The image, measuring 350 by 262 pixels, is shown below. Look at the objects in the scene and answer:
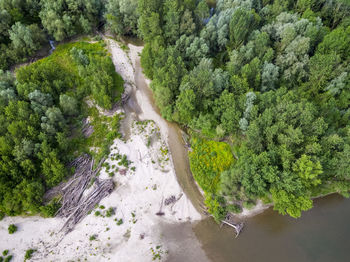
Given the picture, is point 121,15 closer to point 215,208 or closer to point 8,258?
point 215,208

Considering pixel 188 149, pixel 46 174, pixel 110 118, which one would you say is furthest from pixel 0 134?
pixel 188 149

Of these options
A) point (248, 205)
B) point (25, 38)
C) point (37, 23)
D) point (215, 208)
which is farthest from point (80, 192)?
point (37, 23)

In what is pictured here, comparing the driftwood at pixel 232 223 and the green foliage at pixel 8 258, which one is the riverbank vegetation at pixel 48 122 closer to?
the green foliage at pixel 8 258

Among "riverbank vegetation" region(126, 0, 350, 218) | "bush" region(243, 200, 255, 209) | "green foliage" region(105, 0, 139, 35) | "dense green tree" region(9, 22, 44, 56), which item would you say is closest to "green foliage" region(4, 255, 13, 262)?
"riverbank vegetation" region(126, 0, 350, 218)

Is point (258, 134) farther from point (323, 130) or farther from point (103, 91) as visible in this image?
point (103, 91)

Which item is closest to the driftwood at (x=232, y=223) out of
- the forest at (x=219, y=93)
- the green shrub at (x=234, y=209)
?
the green shrub at (x=234, y=209)

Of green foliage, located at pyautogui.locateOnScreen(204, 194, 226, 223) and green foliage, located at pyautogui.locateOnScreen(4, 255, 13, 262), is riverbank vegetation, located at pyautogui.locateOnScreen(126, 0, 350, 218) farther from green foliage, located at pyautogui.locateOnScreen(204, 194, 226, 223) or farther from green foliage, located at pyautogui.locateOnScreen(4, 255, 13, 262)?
green foliage, located at pyautogui.locateOnScreen(4, 255, 13, 262)
